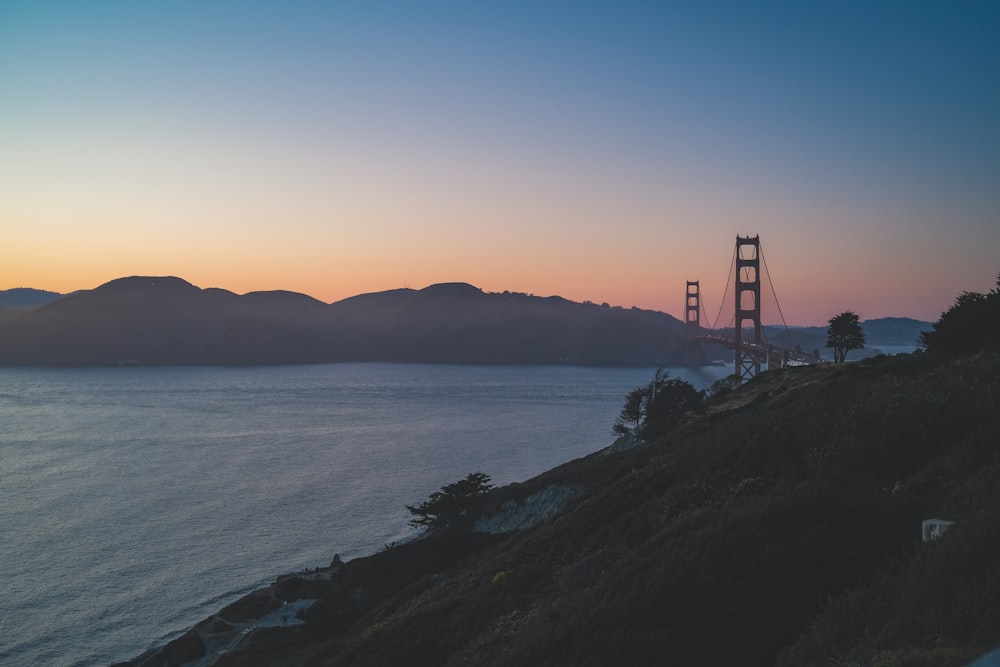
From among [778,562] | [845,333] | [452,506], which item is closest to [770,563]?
[778,562]

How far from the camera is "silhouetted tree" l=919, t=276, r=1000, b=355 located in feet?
71.8

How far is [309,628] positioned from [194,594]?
898 cm

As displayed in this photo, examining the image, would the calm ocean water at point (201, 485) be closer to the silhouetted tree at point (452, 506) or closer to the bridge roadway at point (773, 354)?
the silhouetted tree at point (452, 506)

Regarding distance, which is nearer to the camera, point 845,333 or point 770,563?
point 770,563

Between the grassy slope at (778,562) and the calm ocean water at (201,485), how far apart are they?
14.5 m

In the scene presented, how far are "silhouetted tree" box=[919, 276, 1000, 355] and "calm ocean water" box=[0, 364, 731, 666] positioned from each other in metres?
24.1

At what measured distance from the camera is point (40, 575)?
2878 centimetres

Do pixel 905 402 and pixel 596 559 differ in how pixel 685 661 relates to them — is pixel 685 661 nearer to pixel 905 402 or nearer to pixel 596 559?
pixel 596 559

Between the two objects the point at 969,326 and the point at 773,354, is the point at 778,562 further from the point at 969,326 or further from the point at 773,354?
the point at 773,354

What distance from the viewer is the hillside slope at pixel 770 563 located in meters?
6.58

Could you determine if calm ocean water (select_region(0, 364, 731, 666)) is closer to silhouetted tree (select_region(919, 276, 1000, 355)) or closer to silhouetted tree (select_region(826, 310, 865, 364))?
silhouetted tree (select_region(826, 310, 865, 364))

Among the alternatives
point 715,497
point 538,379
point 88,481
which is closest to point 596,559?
point 715,497

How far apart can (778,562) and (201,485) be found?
42.9 m

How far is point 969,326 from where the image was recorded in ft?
74.2
